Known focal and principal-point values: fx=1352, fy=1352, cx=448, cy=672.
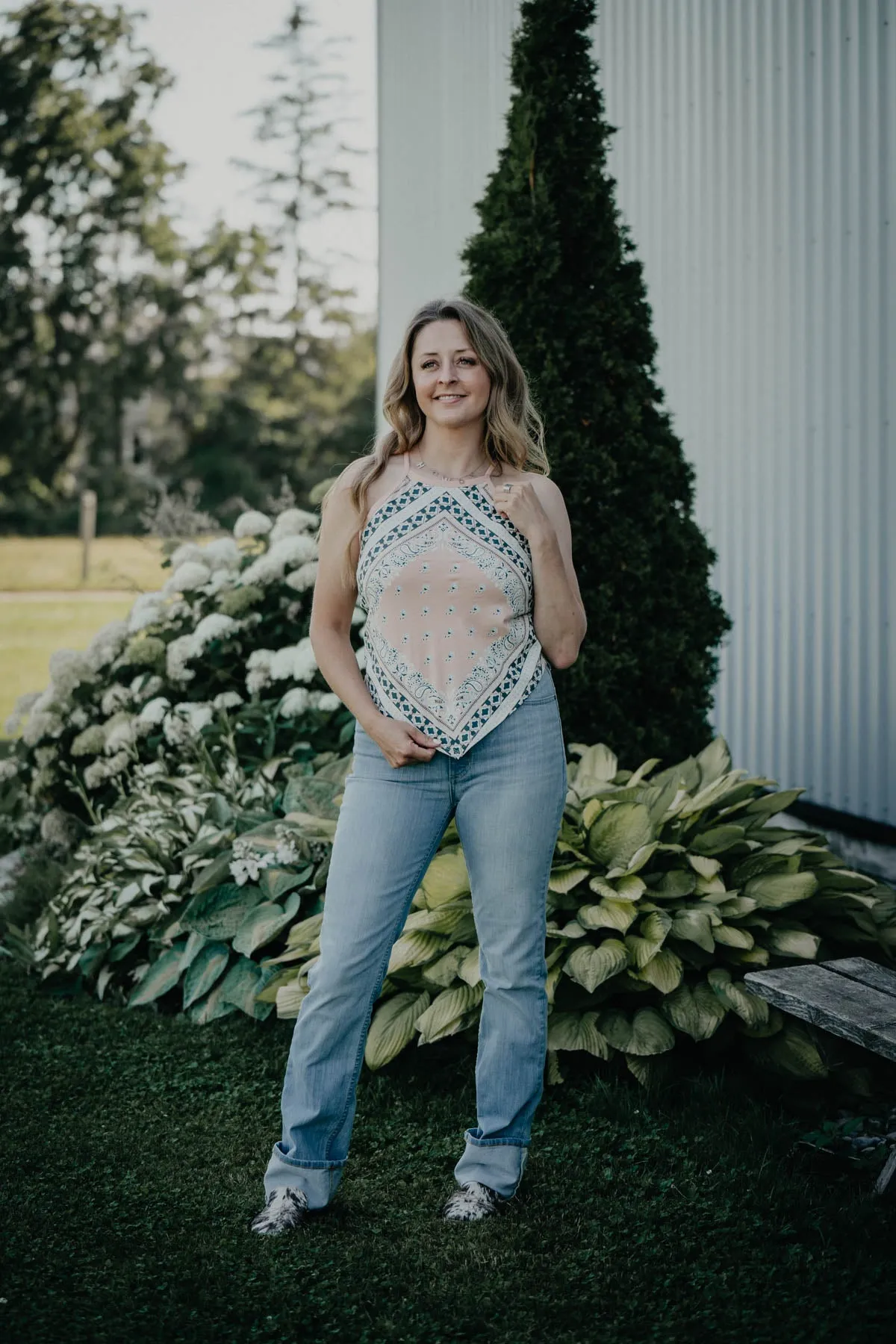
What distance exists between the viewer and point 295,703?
4938 millimetres

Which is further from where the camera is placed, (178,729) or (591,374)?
(178,729)

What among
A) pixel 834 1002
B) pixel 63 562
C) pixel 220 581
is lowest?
pixel 834 1002

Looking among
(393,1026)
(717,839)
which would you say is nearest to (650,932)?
(717,839)

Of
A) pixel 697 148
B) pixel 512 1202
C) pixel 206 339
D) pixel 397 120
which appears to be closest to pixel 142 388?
pixel 206 339

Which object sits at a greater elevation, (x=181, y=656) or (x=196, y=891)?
(x=181, y=656)

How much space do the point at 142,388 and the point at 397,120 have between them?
64.0ft

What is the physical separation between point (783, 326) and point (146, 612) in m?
2.93

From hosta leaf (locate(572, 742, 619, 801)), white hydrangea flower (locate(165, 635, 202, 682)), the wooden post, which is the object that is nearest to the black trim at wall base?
hosta leaf (locate(572, 742, 619, 801))

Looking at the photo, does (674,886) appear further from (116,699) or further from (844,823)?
(116,699)

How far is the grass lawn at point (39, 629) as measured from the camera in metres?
14.2

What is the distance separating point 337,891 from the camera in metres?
2.64

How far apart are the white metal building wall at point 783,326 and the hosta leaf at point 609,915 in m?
1.85

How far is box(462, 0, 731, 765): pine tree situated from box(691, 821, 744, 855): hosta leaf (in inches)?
32.5

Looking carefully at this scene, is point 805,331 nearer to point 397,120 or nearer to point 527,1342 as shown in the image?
point 527,1342
